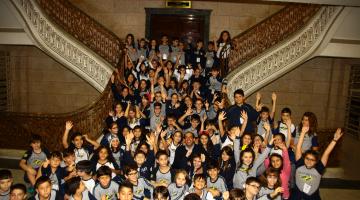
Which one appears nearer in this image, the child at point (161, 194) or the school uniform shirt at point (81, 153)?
the child at point (161, 194)

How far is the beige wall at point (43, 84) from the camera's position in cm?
1377

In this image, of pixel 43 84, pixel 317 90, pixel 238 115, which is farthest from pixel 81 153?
pixel 317 90

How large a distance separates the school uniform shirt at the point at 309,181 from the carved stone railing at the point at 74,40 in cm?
695

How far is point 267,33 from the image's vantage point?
10.9 meters

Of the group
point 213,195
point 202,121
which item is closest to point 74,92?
point 202,121

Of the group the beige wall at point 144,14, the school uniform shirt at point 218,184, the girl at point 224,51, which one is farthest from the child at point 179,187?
the beige wall at point 144,14

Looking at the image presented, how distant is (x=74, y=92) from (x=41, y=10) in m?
4.30

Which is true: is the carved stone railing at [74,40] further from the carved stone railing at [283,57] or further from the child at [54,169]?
the child at [54,169]

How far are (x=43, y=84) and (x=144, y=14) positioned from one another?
509 cm

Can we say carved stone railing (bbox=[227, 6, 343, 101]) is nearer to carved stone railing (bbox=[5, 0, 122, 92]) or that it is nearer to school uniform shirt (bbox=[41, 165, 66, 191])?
carved stone railing (bbox=[5, 0, 122, 92])

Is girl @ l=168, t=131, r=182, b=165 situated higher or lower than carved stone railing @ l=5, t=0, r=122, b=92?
lower

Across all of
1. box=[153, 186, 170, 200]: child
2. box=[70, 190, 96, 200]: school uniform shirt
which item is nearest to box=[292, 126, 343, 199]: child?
box=[153, 186, 170, 200]: child

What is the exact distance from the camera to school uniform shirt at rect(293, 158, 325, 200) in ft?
17.4

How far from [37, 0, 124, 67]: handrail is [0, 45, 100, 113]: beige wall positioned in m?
3.03
